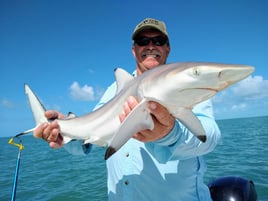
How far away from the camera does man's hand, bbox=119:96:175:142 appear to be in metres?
1.71

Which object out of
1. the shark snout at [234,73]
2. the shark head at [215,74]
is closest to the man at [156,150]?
the shark head at [215,74]

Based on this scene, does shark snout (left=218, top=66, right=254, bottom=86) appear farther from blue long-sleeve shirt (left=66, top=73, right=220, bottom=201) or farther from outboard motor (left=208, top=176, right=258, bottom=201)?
outboard motor (left=208, top=176, right=258, bottom=201)

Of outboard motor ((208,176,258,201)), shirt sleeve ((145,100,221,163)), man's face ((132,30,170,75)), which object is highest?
man's face ((132,30,170,75))

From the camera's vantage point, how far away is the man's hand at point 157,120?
171 centimetres

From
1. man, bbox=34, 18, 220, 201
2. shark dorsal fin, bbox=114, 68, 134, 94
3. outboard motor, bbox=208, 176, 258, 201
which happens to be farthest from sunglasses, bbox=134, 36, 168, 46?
outboard motor, bbox=208, 176, 258, 201

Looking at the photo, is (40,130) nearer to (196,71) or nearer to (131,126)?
(131,126)

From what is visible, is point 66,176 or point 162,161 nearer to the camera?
point 162,161

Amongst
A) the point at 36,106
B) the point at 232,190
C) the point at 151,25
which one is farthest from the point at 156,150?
the point at 232,190

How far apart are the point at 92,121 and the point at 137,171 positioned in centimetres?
68

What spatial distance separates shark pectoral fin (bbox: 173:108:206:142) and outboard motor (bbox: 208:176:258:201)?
2.93 meters

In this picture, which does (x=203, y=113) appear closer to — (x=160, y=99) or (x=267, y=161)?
(x=160, y=99)

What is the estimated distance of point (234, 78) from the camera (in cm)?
142

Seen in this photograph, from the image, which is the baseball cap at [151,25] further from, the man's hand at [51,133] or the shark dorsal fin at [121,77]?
the man's hand at [51,133]

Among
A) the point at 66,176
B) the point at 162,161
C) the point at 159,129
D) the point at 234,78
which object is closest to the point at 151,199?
the point at 162,161
